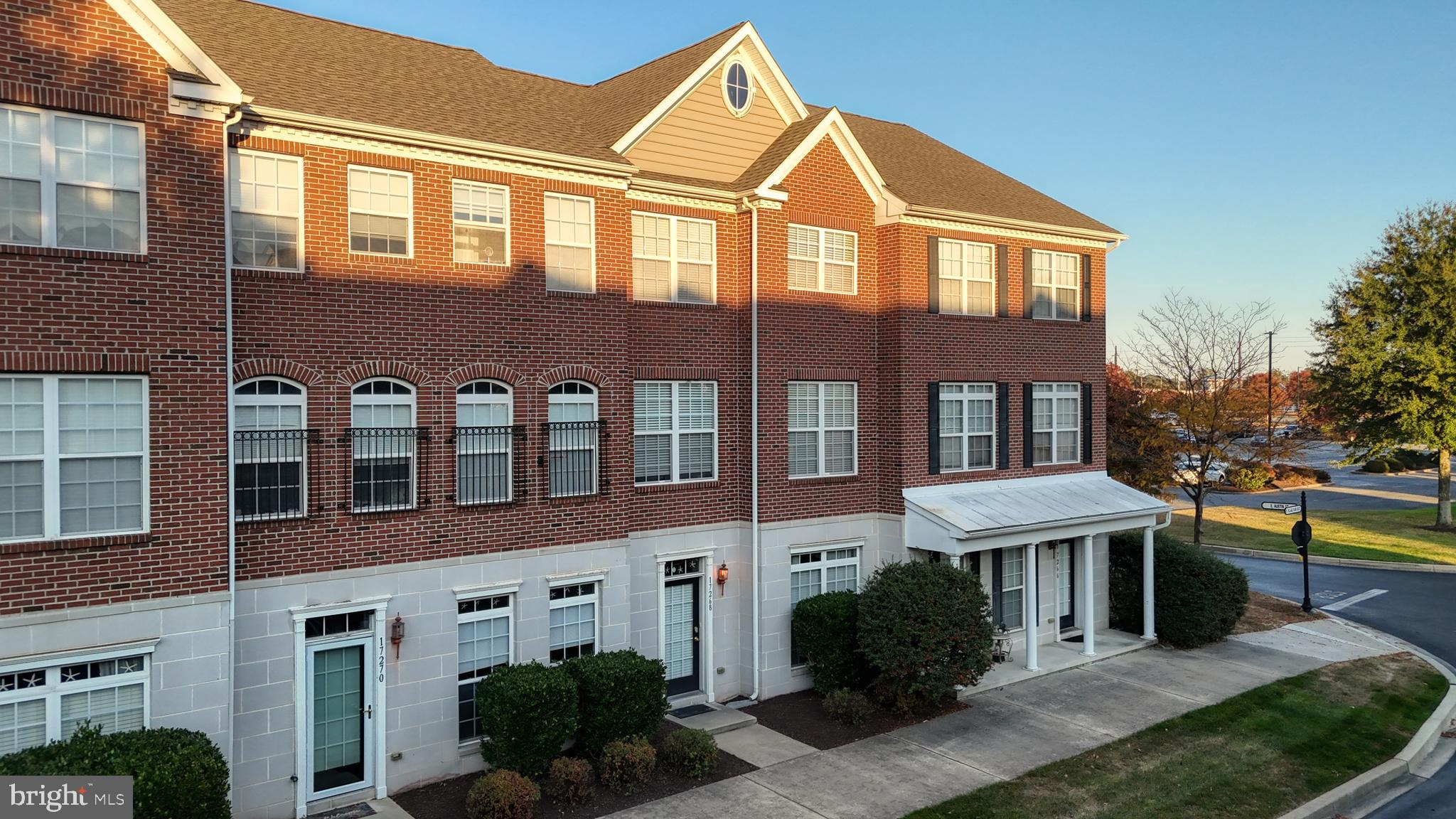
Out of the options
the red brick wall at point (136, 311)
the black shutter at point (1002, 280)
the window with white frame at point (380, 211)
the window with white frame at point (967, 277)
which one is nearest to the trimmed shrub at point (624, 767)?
the red brick wall at point (136, 311)

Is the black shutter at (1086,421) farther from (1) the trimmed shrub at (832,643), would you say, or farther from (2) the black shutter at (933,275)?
(1) the trimmed shrub at (832,643)

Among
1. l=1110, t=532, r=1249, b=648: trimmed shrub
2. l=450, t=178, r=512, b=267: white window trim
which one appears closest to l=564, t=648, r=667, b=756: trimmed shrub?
l=450, t=178, r=512, b=267: white window trim

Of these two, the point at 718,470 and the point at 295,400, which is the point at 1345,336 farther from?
the point at 295,400

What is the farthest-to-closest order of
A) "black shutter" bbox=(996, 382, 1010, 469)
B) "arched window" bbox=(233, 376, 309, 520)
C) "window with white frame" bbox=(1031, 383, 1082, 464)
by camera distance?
1. "window with white frame" bbox=(1031, 383, 1082, 464)
2. "black shutter" bbox=(996, 382, 1010, 469)
3. "arched window" bbox=(233, 376, 309, 520)

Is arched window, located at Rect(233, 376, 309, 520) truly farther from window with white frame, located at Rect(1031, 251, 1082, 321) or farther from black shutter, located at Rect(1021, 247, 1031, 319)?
window with white frame, located at Rect(1031, 251, 1082, 321)

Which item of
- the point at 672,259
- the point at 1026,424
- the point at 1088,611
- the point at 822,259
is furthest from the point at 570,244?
the point at 1088,611

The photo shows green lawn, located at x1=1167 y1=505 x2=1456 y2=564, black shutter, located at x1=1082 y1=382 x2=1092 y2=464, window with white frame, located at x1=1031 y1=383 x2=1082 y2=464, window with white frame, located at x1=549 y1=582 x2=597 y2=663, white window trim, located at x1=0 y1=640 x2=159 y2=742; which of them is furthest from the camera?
green lawn, located at x1=1167 y1=505 x2=1456 y2=564
